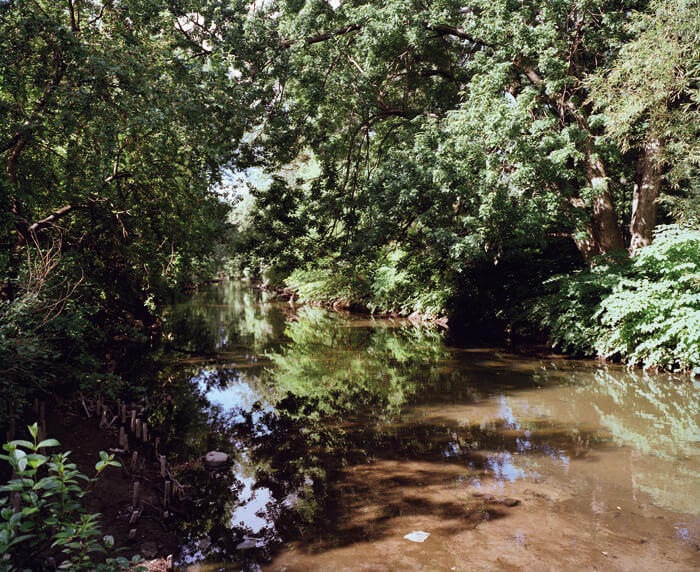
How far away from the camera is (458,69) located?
15.1 metres

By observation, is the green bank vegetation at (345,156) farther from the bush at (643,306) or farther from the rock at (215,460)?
the rock at (215,460)

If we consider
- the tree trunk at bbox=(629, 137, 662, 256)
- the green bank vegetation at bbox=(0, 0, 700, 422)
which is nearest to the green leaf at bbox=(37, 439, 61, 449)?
the green bank vegetation at bbox=(0, 0, 700, 422)

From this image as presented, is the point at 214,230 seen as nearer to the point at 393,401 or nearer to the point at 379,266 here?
the point at 393,401

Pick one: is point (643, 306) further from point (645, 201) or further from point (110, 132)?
point (110, 132)

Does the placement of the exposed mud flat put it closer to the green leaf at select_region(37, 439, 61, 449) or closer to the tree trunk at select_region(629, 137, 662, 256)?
the green leaf at select_region(37, 439, 61, 449)

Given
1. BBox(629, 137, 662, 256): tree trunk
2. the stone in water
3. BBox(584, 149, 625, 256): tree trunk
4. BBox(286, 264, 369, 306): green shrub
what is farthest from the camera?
BBox(286, 264, 369, 306): green shrub

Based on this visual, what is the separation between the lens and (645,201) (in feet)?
38.2

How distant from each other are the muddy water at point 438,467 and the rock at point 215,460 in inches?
5.7

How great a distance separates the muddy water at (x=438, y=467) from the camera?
3896mm

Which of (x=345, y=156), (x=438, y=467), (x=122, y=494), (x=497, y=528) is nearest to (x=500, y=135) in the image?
(x=345, y=156)

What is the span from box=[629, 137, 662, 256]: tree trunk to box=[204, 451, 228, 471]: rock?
10.7 metres

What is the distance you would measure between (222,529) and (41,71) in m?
6.14

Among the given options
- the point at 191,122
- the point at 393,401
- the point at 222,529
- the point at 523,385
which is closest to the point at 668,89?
the point at 523,385

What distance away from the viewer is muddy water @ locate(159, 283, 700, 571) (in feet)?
12.8
